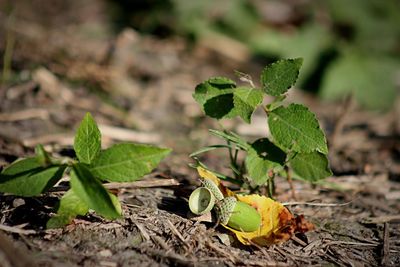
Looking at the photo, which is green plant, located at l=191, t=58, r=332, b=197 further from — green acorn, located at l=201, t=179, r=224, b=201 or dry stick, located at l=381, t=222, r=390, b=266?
dry stick, located at l=381, t=222, r=390, b=266

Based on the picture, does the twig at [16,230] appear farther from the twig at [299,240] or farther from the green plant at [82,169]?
the twig at [299,240]

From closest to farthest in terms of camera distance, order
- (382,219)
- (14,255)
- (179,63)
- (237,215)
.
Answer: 1. (14,255)
2. (237,215)
3. (382,219)
4. (179,63)

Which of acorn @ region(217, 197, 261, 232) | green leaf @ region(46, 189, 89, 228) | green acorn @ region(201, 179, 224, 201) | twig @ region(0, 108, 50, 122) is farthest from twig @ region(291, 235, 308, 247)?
twig @ region(0, 108, 50, 122)

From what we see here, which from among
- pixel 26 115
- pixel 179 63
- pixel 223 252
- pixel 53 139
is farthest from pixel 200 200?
pixel 179 63

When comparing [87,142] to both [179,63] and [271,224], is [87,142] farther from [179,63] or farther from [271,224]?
[179,63]

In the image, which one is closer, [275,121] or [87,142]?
[87,142]

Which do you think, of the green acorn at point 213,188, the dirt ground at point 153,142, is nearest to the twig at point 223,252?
the dirt ground at point 153,142
